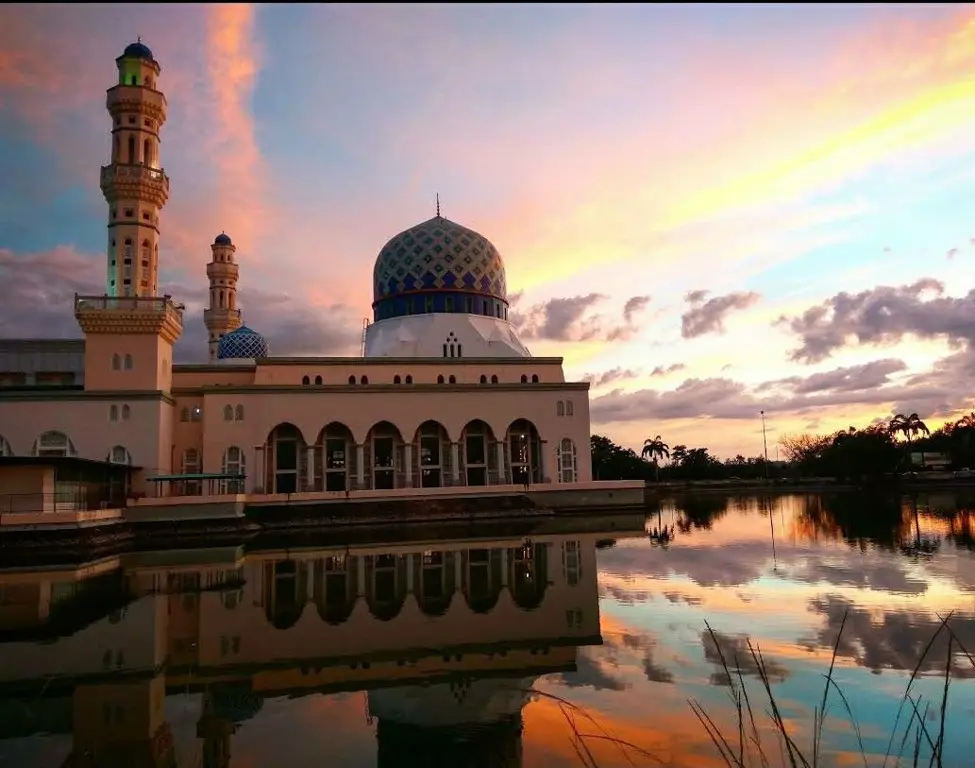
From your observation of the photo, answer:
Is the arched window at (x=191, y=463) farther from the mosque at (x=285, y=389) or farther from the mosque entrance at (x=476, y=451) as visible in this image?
the mosque entrance at (x=476, y=451)

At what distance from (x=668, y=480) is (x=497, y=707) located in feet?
206

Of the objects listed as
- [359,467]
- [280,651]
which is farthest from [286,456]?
[280,651]

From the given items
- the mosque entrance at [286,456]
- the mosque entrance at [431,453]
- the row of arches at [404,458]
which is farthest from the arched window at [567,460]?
the mosque entrance at [286,456]

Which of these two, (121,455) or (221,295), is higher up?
(221,295)

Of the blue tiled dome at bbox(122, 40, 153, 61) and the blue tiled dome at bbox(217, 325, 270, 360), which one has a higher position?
the blue tiled dome at bbox(122, 40, 153, 61)

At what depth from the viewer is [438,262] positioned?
3856 centimetres

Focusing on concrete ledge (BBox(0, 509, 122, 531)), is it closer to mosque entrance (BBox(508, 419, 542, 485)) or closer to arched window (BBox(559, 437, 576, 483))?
mosque entrance (BBox(508, 419, 542, 485))

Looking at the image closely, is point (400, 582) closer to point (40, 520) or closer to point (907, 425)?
point (40, 520)

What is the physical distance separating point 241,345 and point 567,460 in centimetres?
1921


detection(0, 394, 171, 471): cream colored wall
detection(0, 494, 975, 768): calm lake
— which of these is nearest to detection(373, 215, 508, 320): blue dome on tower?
detection(0, 394, 171, 471): cream colored wall

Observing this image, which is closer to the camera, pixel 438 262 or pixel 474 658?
pixel 474 658

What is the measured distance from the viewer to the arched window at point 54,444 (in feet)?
83.8

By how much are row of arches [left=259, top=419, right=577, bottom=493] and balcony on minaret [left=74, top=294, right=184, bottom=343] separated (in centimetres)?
654

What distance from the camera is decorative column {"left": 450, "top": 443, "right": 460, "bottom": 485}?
3144 cm
